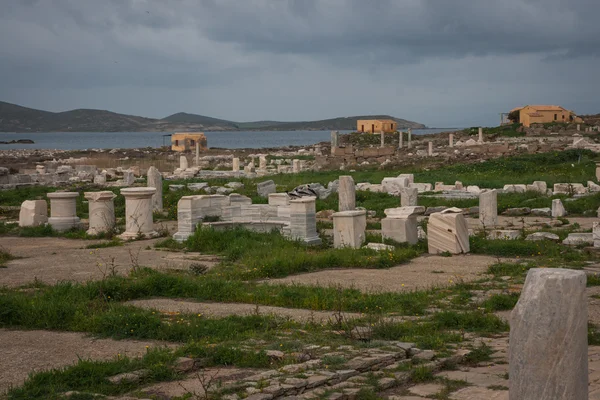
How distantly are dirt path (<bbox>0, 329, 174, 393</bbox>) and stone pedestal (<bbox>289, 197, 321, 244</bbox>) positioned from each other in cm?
776

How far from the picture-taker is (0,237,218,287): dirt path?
12438 millimetres

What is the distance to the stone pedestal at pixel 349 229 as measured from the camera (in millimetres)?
14969

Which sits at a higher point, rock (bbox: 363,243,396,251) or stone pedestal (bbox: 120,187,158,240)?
stone pedestal (bbox: 120,187,158,240)

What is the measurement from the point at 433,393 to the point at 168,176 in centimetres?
3236

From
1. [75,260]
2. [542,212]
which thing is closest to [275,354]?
[75,260]

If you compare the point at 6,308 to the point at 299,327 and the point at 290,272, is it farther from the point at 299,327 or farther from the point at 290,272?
the point at 290,272

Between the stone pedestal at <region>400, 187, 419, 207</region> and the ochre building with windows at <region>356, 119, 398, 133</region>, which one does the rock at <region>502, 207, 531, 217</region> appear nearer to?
the stone pedestal at <region>400, 187, 419, 207</region>

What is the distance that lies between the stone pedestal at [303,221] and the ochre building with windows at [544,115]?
63593 mm

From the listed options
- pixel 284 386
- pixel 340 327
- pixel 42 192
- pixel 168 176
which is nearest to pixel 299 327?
pixel 340 327

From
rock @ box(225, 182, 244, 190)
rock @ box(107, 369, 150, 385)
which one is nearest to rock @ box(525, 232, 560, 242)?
rock @ box(107, 369, 150, 385)

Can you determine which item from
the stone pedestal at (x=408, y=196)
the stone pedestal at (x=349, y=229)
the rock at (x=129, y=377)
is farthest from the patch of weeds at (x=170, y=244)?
the rock at (x=129, y=377)

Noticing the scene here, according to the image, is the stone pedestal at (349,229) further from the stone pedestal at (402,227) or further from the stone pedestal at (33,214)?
the stone pedestal at (33,214)

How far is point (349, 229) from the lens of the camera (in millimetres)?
14992

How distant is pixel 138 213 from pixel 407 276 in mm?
8044
